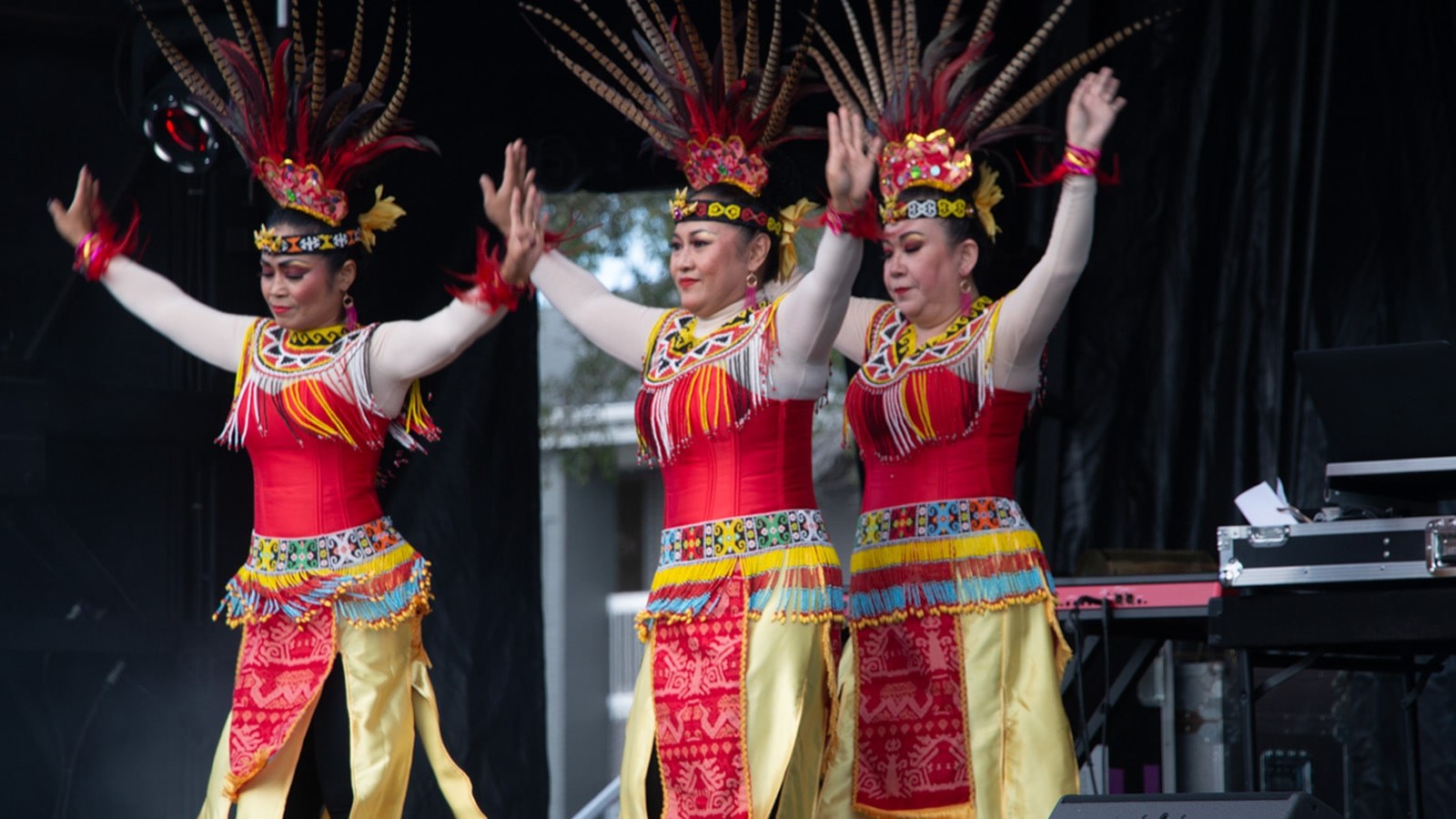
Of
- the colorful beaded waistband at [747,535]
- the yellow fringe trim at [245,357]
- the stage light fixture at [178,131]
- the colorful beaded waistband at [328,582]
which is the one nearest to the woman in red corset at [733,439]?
the colorful beaded waistband at [747,535]

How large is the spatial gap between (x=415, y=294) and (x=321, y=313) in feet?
A: 4.00

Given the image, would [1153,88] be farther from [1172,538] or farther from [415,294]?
[415,294]

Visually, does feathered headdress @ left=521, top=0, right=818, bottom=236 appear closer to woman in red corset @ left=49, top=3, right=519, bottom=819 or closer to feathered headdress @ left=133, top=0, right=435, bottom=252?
woman in red corset @ left=49, top=3, right=519, bottom=819

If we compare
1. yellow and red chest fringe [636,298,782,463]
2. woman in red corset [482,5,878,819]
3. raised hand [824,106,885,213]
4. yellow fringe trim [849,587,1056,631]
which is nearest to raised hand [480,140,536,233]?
woman in red corset [482,5,878,819]

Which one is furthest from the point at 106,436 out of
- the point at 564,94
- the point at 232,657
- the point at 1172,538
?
the point at 1172,538

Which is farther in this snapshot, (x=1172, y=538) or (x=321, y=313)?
(x=1172, y=538)

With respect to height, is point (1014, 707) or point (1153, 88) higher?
point (1153, 88)

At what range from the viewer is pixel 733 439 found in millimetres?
3768

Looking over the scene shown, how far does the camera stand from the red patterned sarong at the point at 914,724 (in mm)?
3980

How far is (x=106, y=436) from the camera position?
5.02m

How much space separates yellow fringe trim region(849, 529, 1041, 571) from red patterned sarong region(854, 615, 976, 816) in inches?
5.2

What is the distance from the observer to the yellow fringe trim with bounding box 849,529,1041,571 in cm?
405

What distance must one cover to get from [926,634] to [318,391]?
139 cm

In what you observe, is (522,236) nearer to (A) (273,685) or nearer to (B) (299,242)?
(B) (299,242)
